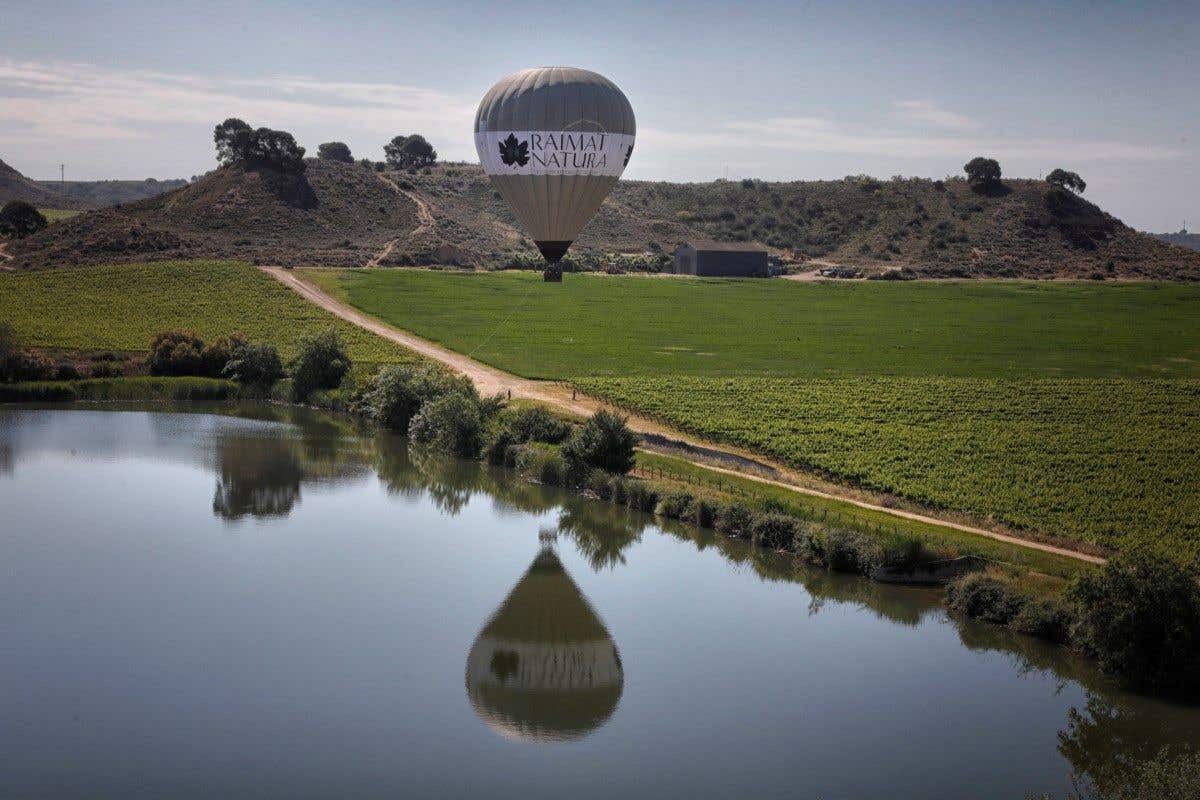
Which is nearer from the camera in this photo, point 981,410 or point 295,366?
point 981,410

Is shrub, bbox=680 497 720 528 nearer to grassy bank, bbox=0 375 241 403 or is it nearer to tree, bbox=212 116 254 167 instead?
grassy bank, bbox=0 375 241 403

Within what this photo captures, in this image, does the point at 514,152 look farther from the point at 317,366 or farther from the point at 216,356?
the point at 216,356

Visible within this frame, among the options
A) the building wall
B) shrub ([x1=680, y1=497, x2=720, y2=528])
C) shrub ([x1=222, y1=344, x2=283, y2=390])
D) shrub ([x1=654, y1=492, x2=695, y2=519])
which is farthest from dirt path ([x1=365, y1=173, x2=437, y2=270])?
shrub ([x1=680, y1=497, x2=720, y2=528])

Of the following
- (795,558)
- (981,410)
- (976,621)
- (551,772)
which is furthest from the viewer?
(981,410)

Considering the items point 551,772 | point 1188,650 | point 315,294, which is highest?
point 315,294

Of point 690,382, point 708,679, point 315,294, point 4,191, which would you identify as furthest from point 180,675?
point 4,191

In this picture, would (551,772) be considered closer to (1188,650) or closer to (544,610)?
(544,610)
